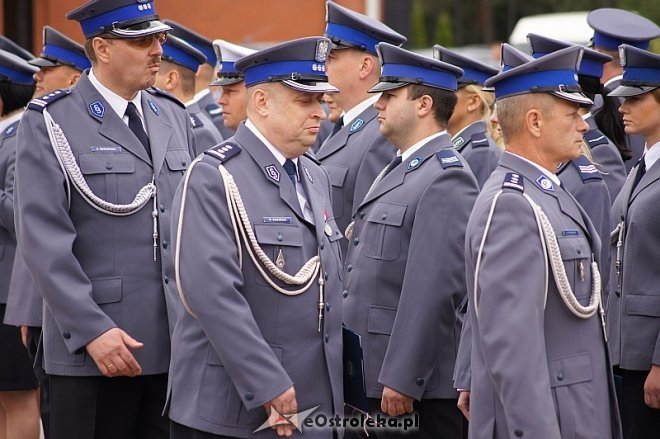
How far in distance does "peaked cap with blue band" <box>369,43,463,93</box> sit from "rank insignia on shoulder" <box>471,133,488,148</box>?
77 centimetres

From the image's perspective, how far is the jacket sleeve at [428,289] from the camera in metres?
5.15

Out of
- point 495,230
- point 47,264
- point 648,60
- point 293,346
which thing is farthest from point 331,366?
point 648,60

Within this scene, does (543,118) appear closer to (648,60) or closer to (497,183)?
(497,183)

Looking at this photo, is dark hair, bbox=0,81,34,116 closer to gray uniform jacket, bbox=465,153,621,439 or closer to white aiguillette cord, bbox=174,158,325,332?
white aiguillette cord, bbox=174,158,325,332

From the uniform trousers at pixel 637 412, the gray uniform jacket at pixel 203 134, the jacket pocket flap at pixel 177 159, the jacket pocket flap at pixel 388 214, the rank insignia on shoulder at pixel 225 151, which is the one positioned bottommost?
the uniform trousers at pixel 637 412

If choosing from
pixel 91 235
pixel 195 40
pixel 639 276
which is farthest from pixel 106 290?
pixel 195 40

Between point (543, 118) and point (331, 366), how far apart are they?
1.22 meters

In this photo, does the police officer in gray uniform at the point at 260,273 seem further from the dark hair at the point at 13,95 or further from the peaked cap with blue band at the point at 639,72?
the dark hair at the point at 13,95

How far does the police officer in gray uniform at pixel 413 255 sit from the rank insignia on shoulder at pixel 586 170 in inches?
25.5

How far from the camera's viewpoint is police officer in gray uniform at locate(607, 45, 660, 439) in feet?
18.1

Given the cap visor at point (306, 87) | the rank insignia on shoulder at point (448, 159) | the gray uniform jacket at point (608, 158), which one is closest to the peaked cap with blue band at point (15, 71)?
the rank insignia on shoulder at point (448, 159)

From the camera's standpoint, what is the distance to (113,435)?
517 centimetres

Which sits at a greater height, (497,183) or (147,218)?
(497,183)

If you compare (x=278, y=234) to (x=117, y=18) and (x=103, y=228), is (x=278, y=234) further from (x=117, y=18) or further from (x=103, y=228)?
(x=117, y=18)
